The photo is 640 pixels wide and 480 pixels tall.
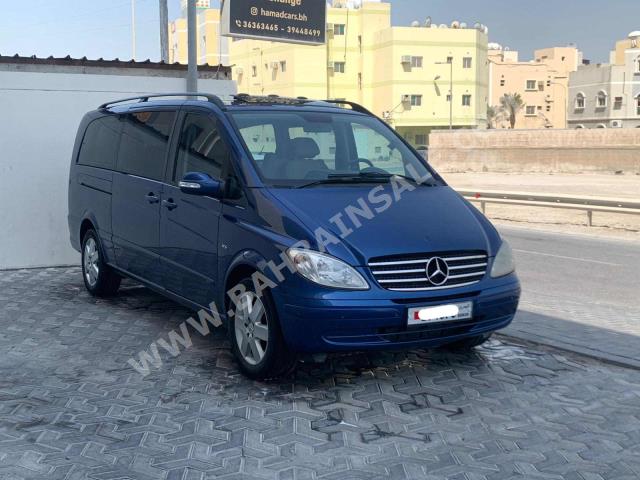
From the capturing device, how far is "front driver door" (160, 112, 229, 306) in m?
5.74

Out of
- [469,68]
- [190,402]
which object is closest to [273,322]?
[190,402]

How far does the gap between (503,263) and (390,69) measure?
71.6 m

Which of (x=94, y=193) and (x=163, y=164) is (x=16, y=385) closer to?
(x=163, y=164)

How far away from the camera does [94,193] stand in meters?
7.88

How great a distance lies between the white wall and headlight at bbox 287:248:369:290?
602 centimetres

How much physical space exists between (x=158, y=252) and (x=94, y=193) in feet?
5.80

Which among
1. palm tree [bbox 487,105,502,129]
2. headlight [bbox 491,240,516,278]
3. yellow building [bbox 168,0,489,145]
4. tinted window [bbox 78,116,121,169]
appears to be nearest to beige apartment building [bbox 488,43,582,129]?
palm tree [bbox 487,105,502,129]

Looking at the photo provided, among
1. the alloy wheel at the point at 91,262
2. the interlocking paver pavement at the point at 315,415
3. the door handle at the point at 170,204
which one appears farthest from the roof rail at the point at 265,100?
the alloy wheel at the point at 91,262

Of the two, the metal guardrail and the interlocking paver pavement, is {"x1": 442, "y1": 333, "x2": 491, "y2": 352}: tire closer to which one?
the interlocking paver pavement

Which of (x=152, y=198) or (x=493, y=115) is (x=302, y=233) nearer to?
(x=152, y=198)

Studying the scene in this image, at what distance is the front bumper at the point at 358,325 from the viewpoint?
4762 mm

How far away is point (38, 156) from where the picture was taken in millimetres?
9734

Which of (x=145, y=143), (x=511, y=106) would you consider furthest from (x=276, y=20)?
(x=511, y=106)

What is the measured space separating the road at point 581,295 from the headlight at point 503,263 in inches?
44.9
